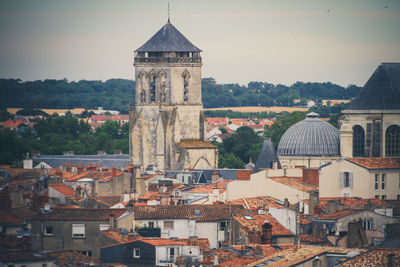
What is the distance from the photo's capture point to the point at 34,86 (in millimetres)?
148000

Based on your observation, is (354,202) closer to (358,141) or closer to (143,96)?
(358,141)

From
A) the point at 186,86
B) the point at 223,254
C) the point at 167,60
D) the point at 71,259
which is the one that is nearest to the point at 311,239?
the point at 223,254

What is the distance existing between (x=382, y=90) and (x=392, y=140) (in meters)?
3.60

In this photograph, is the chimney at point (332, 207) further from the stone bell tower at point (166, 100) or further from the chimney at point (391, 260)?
the stone bell tower at point (166, 100)

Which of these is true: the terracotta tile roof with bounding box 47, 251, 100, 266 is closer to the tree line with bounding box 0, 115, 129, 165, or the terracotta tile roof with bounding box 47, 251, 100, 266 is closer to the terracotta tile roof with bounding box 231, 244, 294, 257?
the terracotta tile roof with bounding box 231, 244, 294, 257

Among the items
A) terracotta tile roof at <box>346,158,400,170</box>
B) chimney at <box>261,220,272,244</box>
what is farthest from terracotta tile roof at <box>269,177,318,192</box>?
chimney at <box>261,220,272,244</box>

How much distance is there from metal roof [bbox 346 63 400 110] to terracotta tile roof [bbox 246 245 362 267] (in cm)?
5325

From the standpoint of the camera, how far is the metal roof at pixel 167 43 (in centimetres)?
12494

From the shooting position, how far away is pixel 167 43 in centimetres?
12525

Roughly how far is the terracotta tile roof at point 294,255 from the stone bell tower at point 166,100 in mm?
72063

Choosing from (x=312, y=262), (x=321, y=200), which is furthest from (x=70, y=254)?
(x=321, y=200)

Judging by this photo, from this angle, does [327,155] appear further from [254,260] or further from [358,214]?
[254,260]

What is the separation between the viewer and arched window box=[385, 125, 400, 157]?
10394cm

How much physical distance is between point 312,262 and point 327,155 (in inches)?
2440
